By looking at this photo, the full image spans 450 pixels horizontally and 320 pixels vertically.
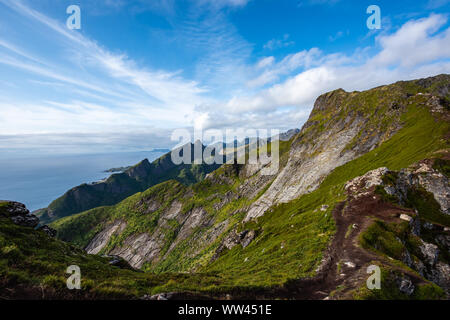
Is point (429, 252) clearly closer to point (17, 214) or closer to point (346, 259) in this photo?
point (346, 259)

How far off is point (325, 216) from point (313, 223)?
10.4 feet

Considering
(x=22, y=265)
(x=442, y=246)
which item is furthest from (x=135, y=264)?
(x=442, y=246)

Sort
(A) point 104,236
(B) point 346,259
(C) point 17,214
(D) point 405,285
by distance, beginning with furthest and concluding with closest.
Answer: (A) point 104,236 → (C) point 17,214 → (B) point 346,259 → (D) point 405,285

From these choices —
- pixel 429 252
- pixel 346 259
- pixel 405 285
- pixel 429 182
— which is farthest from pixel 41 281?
pixel 429 182

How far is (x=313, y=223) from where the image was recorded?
4134cm

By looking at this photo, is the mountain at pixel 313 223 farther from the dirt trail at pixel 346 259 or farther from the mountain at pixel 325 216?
the mountain at pixel 325 216

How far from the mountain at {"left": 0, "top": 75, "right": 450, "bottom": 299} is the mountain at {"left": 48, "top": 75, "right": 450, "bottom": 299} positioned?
10.5 inches

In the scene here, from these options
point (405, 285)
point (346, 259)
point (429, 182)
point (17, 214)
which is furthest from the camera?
point (429, 182)

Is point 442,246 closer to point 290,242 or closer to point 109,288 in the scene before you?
point 290,242

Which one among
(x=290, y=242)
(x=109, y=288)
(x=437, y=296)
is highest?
(x=109, y=288)

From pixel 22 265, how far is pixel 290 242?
37.1m

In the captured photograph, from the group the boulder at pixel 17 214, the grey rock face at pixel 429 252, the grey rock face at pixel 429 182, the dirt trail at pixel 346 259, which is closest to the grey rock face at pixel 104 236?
the boulder at pixel 17 214

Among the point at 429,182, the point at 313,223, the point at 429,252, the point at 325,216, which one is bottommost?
the point at 429,252
